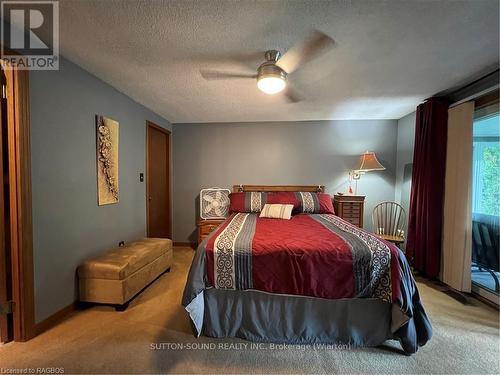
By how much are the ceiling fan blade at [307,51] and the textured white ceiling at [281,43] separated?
62 mm

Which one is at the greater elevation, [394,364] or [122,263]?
[122,263]

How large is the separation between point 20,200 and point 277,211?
230 cm

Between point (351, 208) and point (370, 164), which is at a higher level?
point (370, 164)

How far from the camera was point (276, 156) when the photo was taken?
3.72 metres

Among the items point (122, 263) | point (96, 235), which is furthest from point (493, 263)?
point (96, 235)

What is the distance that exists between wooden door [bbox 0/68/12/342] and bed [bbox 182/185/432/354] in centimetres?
126

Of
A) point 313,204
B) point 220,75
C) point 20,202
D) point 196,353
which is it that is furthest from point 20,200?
point 313,204

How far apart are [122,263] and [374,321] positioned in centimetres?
207

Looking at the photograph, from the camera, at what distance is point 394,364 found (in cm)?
142

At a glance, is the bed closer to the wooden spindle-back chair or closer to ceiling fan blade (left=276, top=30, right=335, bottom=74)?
ceiling fan blade (left=276, top=30, right=335, bottom=74)

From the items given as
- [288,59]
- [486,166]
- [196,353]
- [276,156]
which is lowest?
[196,353]

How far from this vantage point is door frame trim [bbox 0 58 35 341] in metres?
1.50

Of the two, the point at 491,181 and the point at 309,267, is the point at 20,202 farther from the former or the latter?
the point at 491,181

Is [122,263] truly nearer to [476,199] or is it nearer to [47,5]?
[47,5]
